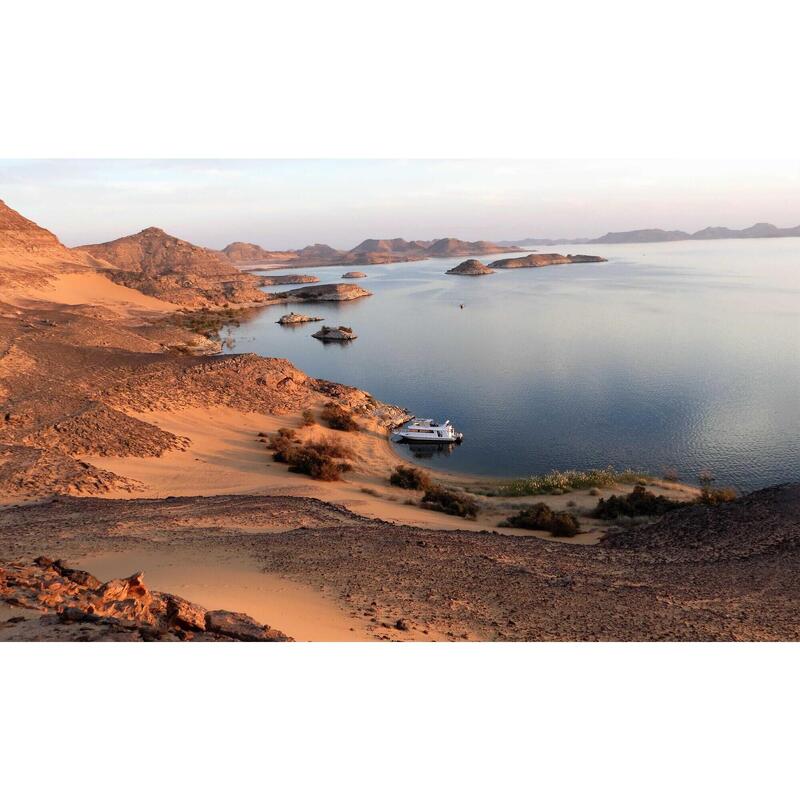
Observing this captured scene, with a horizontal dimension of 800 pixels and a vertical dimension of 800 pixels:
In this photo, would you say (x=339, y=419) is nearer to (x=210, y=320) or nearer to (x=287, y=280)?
(x=210, y=320)

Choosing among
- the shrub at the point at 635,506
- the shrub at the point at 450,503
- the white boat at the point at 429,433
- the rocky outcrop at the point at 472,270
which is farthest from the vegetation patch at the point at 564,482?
the rocky outcrop at the point at 472,270

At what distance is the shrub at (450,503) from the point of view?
14.3m

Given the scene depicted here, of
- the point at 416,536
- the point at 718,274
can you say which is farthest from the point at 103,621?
the point at 718,274

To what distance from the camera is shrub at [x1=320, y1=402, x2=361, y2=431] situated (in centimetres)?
2305

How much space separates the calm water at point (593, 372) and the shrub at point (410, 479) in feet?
11.5

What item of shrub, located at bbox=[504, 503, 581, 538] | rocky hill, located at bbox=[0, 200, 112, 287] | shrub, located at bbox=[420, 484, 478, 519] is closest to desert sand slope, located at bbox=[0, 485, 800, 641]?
shrub, located at bbox=[504, 503, 581, 538]

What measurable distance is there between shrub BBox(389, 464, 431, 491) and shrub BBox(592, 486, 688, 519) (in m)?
5.04

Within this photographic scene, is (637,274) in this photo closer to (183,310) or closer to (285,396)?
(183,310)

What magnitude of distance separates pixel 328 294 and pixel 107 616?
8294 cm

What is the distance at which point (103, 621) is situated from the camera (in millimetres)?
4535

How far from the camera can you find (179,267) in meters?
102

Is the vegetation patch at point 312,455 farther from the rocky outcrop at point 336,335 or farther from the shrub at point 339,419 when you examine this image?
the rocky outcrop at point 336,335

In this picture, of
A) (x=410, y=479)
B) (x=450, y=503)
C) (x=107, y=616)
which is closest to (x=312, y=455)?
(x=410, y=479)

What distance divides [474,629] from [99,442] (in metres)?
12.9
